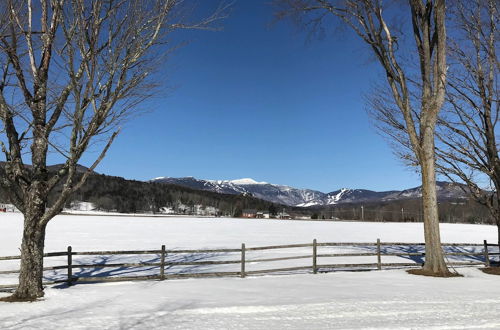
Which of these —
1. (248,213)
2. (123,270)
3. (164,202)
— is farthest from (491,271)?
(164,202)

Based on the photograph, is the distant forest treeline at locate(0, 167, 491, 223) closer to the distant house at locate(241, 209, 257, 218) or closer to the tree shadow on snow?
the distant house at locate(241, 209, 257, 218)

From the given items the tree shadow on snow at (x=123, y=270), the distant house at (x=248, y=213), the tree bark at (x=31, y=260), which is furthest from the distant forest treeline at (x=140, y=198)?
the tree bark at (x=31, y=260)

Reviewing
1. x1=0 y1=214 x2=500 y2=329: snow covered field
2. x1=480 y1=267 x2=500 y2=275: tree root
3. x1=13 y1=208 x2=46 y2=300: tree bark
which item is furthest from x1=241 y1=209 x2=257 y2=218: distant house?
x1=13 y1=208 x2=46 y2=300: tree bark

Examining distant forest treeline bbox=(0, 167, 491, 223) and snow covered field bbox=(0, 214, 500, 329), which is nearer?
snow covered field bbox=(0, 214, 500, 329)

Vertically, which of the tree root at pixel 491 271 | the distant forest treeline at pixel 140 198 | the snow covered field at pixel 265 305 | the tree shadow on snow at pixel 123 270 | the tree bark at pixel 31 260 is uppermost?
the distant forest treeline at pixel 140 198

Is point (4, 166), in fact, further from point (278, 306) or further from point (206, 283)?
point (278, 306)

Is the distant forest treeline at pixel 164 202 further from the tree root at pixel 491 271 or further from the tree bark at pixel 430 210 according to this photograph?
the tree bark at pixel 430 210

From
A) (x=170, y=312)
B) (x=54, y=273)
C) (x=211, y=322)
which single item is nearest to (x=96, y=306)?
(x=170, y=312)

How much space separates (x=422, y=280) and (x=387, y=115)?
347 inches

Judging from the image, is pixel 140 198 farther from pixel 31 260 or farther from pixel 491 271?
pixel 31 260

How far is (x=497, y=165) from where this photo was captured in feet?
53.7

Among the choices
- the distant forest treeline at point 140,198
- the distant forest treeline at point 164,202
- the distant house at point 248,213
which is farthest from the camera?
the distant house at point 248,213

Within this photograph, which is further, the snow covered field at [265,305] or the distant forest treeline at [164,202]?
the distant forest treeline at [164,202]

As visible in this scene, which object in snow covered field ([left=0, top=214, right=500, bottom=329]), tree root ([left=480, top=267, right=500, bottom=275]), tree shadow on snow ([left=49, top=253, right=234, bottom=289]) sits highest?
snow covered field ([left=0, top=214, right=500, bottom=329])
